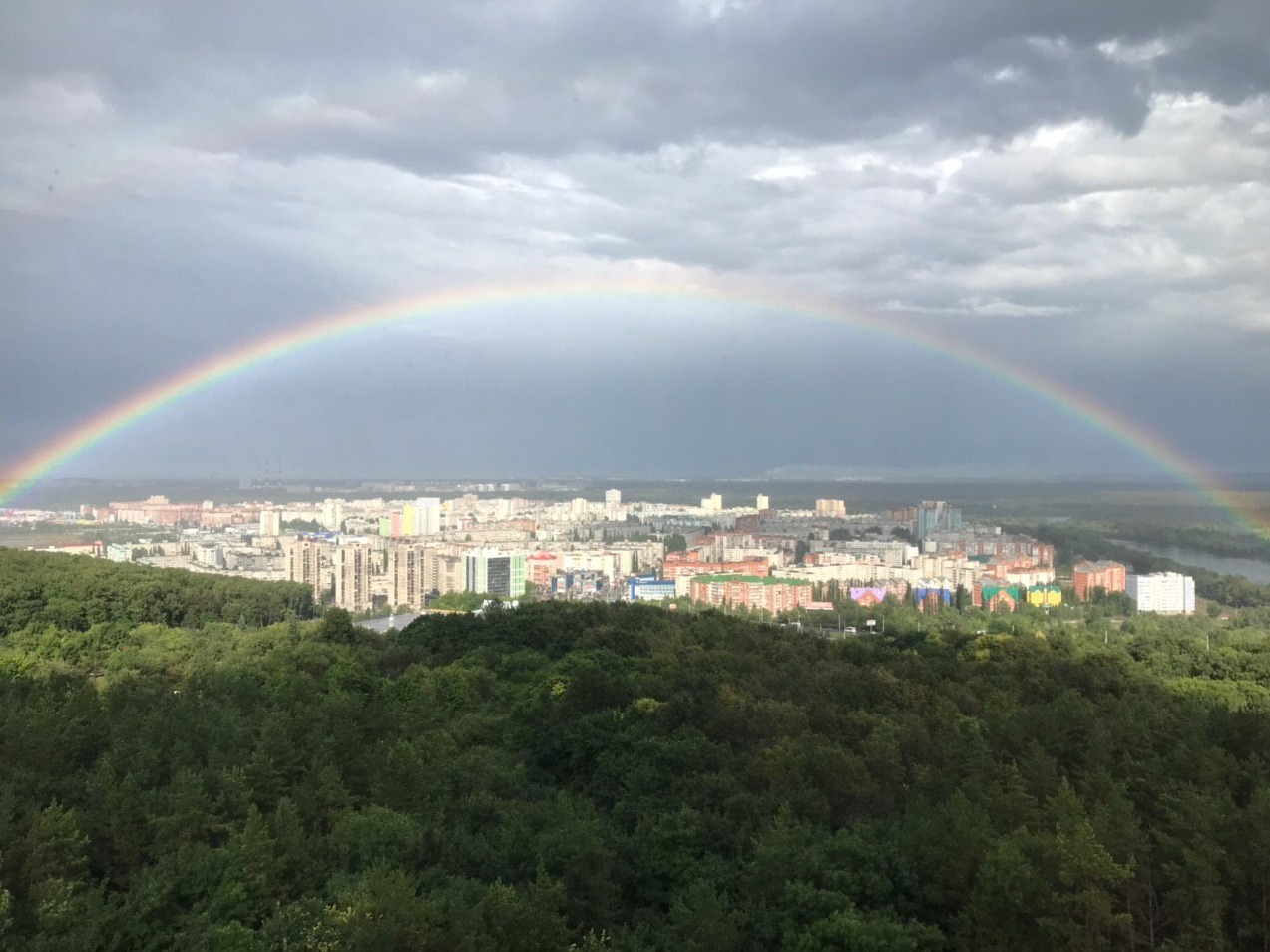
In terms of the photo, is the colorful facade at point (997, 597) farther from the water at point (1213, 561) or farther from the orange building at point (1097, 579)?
the water at point (1213, 561)

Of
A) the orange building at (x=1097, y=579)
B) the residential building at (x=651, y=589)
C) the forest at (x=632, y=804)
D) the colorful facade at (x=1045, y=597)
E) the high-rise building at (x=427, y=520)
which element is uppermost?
the forest at (x=632, y=804)

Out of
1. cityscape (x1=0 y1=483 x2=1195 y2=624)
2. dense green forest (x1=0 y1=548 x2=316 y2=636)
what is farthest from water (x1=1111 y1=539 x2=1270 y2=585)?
dense green forest (x1=0 y1=548 x2=316 y2=636)

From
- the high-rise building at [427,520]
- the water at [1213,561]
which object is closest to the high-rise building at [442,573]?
the high-rise building at [427,520]

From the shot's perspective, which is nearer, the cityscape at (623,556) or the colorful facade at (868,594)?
the colorful facade at (868,594)

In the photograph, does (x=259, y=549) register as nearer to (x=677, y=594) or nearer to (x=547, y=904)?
(x=677, y=594)

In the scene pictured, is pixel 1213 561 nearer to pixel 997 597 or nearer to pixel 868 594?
pixel 997 597

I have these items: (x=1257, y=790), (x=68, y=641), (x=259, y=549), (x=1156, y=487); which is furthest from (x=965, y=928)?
(x=1156, y=487)

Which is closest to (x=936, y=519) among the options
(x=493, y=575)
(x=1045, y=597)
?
(x=1045, y=597)
